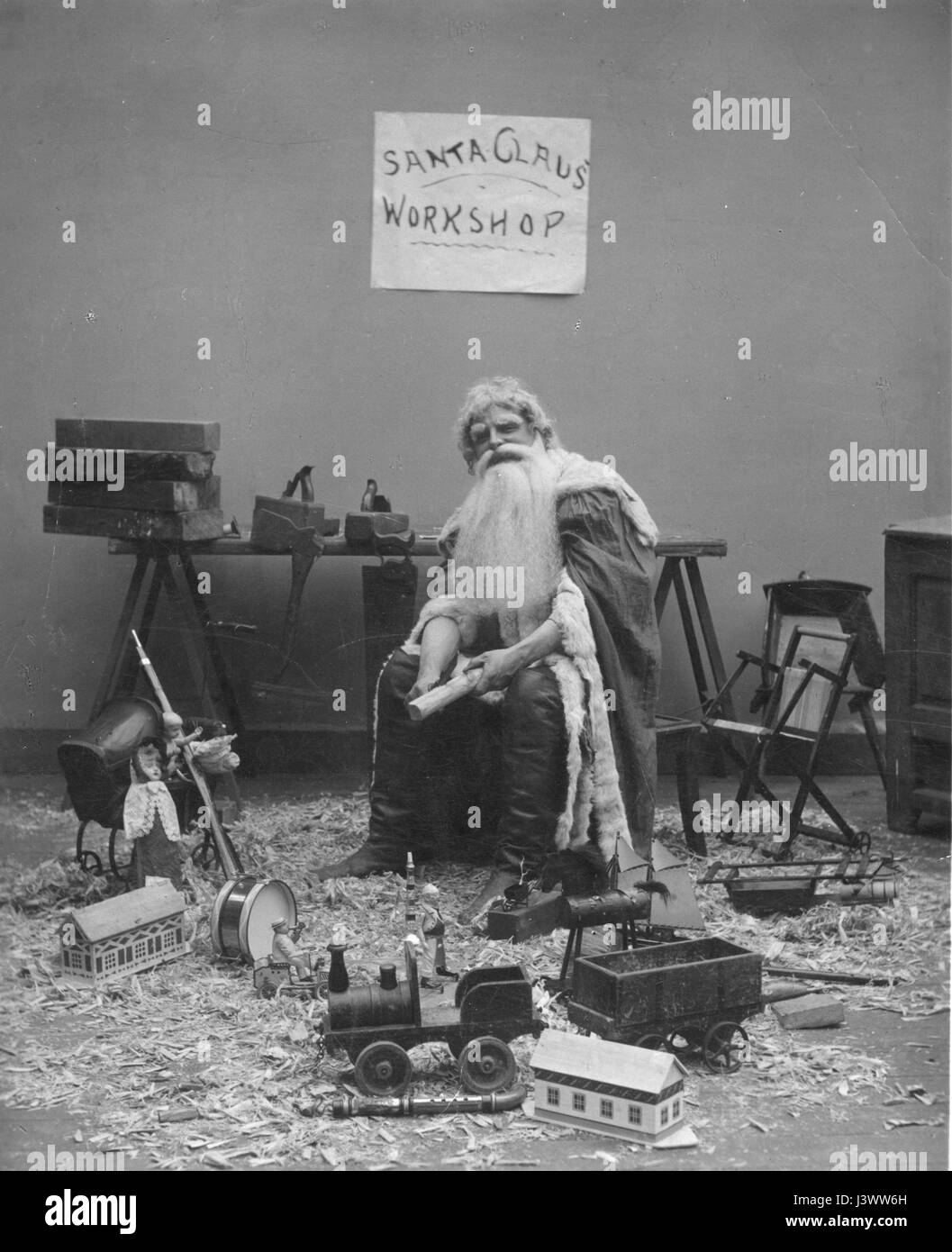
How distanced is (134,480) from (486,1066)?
1726 mm

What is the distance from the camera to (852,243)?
3.76m

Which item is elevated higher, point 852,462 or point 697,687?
point 852,462

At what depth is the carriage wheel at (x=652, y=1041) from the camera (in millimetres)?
3244

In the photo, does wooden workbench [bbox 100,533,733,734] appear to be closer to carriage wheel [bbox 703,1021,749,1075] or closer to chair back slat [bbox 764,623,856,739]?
chair back slat [bbox 764,623,856,739]

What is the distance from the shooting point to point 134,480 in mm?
3764

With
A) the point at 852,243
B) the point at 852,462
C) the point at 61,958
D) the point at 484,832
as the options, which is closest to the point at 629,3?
the point at 852,243

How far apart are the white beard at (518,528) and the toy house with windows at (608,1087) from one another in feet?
4.21

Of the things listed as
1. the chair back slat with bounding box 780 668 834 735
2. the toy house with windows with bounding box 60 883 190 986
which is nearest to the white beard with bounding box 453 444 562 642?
the chair back slat with bounding box 780 668 834 735

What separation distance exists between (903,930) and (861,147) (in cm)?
208

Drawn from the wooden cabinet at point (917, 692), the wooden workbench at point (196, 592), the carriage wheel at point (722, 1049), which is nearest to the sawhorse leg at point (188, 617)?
the wooden workbench at point (196, 592)

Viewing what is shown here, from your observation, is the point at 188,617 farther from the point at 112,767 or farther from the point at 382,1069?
the point at 382,1069

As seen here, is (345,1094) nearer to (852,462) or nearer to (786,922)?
(786,922)
